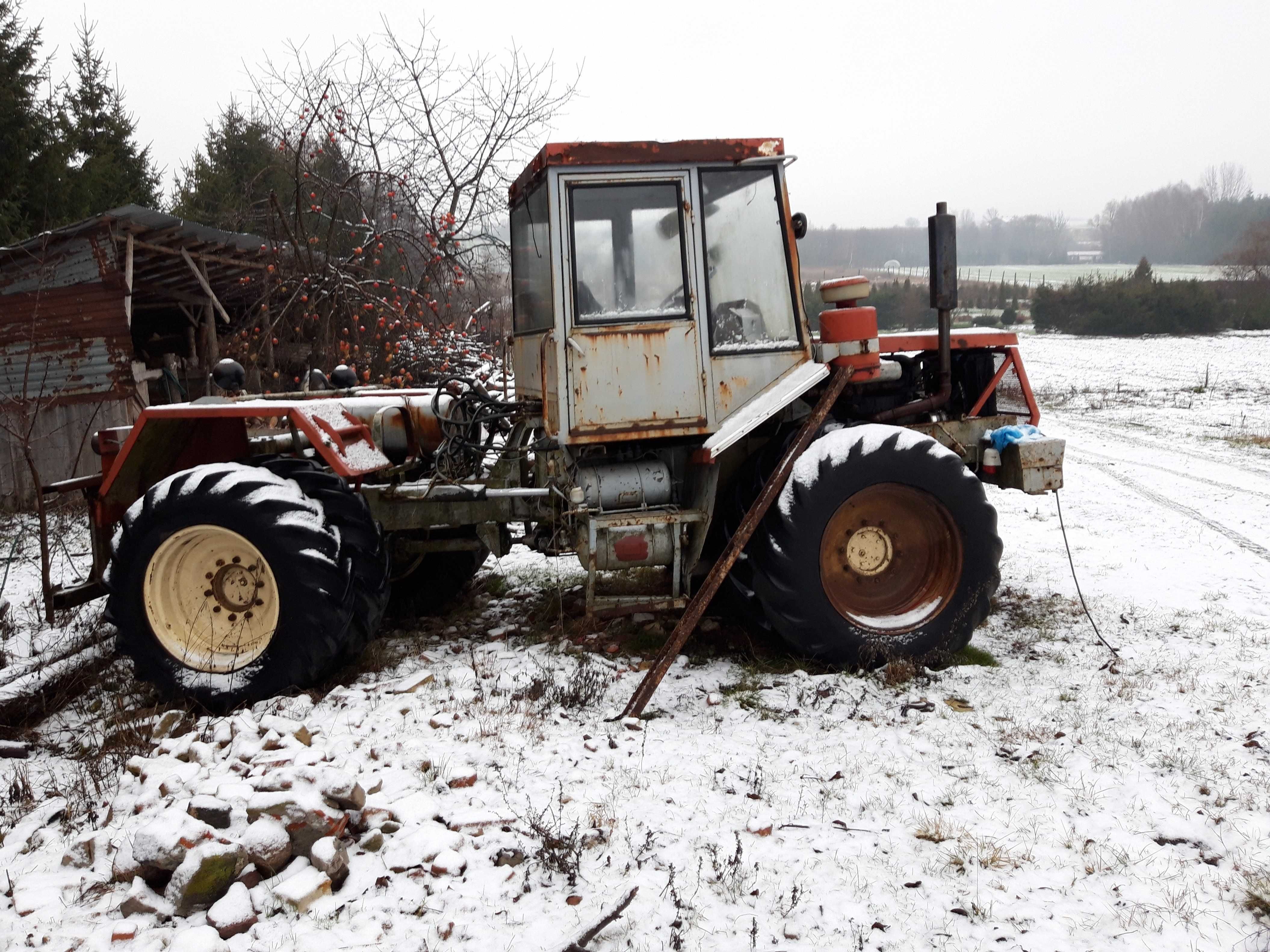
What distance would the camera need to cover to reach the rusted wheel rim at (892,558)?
445 centimetres

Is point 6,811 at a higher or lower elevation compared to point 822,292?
lower

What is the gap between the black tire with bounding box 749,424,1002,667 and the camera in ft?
13.9

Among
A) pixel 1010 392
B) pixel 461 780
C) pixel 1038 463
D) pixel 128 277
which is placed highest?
pixel 128 277

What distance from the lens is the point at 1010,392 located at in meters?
5.26

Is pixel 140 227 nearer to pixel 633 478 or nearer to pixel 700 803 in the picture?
pixel 633 478

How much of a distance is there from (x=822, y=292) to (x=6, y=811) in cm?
423

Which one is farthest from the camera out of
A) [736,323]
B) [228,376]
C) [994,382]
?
[994,382]

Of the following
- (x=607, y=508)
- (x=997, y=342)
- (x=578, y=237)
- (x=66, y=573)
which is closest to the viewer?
(x=578, y=237)

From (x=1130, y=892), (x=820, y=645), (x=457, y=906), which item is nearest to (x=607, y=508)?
(x=820, y=645)

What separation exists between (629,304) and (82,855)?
3.03 m

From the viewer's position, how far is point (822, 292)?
467 centimetres

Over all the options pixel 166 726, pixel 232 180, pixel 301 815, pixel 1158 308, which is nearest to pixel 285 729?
pixel 166 726

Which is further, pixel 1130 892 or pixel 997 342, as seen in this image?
pixel 997 342

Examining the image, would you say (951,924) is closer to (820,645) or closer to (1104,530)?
(820,645)
